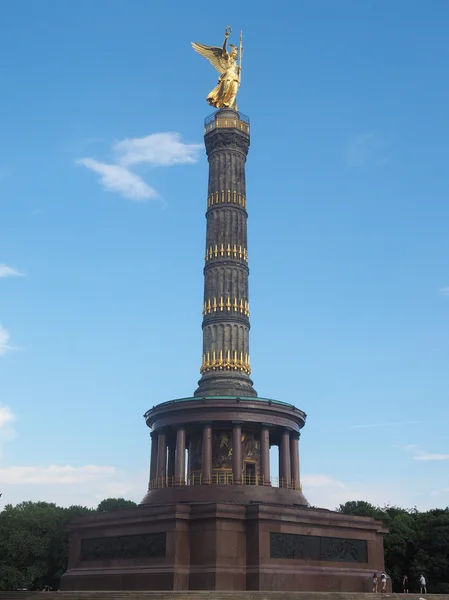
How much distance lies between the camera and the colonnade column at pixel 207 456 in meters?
31.7

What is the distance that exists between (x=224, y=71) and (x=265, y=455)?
859 inches


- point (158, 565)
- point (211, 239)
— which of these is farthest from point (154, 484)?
point (211, 239)

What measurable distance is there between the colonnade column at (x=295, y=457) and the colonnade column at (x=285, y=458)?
0.30 meters

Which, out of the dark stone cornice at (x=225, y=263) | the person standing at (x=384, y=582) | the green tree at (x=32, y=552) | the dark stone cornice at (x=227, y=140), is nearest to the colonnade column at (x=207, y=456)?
the person standing at (x=384, y=582)

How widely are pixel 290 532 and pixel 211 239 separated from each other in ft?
52.2

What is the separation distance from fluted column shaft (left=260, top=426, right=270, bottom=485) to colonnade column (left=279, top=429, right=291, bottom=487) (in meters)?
1.29

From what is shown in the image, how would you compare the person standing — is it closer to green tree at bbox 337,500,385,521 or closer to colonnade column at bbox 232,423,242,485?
colonnade column at bbox 232,423,242,485

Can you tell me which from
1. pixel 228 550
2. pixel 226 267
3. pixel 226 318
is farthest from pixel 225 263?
pixel 228 550

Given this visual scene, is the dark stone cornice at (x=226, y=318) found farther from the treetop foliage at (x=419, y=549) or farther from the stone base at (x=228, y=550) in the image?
the treetop foliage at (x=419, y=549)

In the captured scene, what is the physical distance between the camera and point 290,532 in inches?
1125

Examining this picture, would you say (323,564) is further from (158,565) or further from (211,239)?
(211,239)

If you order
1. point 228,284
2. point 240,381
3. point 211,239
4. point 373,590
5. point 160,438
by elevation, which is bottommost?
point 373,590

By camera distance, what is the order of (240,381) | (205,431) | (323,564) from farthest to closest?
(240,381) → (205,431) → (323,564)

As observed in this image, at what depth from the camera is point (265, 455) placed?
3238 centimetres
